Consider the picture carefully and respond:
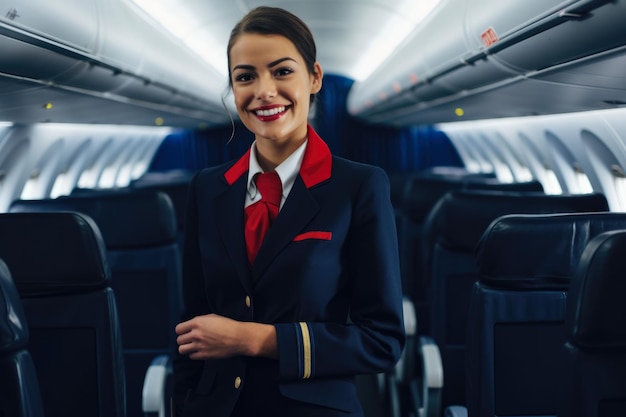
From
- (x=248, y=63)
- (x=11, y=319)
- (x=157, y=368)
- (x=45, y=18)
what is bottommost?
(x=157, y=368)

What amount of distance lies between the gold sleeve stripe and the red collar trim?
0.31 metres

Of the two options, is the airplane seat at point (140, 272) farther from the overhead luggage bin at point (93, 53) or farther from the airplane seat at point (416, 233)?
the airplane seat at point (416, 233)

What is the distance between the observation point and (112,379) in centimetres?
262

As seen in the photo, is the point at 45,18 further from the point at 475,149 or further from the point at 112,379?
the point at 475,149

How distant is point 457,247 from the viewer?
11.8 ft

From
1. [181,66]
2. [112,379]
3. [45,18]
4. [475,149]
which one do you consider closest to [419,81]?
[181,66]

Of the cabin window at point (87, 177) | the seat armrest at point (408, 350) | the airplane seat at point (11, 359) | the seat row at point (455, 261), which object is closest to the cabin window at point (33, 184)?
the cabin window at point (87, 177)

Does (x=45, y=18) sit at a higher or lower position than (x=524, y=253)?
higher

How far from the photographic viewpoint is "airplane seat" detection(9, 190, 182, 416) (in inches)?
147

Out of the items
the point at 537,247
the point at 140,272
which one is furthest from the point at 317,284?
the point at 140,272

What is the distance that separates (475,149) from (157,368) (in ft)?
30.6

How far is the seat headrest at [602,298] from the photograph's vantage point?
5.29ft

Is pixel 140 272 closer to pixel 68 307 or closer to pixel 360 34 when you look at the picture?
pixel 68 307

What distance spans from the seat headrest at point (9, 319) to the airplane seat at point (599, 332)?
1.27m
